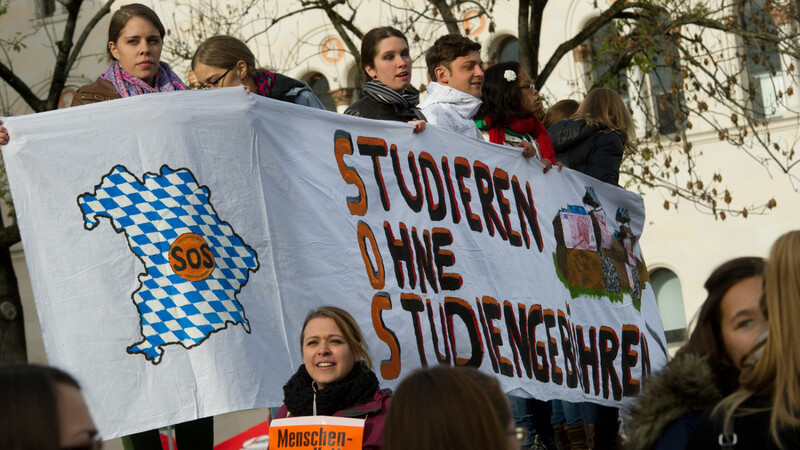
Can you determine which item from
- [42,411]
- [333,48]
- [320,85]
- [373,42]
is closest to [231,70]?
[373,42]

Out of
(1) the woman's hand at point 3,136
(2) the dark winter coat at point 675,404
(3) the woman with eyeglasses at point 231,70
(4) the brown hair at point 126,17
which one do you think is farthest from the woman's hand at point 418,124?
(2) the dark winter coat at point 675,404

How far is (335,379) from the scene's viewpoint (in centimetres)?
521

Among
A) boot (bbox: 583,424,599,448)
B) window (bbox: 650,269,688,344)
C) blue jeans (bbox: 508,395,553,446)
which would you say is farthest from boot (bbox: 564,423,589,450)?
window (bbox: 650,269,688,344)

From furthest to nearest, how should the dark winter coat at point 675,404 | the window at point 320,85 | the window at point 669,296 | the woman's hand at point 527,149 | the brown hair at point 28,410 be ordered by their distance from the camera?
the window at point 320,85
the window at point 669,296
the woman's hand at point 527,149
the dark winter coat at point 675,404
the brown hair at point 28,410

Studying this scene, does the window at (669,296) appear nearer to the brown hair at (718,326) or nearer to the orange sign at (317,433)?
the orange sign at (317,433)

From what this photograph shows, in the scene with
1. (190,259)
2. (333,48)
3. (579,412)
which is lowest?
(579,412)

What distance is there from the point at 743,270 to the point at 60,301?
2.74 meters

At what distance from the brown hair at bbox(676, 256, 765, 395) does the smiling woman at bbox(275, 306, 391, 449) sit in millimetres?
1618

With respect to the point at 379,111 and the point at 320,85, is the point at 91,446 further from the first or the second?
the point at 320,85

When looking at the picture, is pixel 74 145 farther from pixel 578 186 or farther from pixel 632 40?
pixel 632 40

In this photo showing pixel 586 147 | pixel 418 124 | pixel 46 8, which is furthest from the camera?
pixel 46 8

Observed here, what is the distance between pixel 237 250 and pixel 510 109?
2403mm

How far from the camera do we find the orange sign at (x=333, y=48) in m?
22.9

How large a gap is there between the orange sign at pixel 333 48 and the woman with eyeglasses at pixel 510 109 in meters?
15.3
